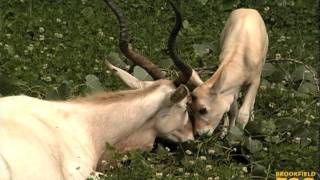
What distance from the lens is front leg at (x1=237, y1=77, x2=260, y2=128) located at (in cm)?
995

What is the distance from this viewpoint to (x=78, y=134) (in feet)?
25.6

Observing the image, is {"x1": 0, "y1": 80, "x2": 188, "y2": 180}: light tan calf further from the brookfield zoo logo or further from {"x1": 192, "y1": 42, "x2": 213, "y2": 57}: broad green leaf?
{"x1": 192, "y1": 42, "x2": 213, "y2": 57}: broad green leaf

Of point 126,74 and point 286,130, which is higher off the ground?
point 126,74

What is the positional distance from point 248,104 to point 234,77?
36 centimetres

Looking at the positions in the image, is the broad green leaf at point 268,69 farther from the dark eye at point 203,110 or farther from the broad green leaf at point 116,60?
the dark eye at point 203,110

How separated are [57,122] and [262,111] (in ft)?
11.4

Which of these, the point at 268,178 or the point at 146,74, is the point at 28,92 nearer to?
the point at 146,74

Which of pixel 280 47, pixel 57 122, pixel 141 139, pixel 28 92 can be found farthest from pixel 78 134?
pixel 280 47

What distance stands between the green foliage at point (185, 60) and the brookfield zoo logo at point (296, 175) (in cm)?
7

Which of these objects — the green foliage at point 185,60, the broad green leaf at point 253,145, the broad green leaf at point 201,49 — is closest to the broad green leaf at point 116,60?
the green foliage at point 185,60

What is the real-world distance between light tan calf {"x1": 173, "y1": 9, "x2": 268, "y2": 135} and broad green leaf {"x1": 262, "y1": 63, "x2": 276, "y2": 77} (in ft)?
1.83

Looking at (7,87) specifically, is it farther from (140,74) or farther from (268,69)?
(268,69)

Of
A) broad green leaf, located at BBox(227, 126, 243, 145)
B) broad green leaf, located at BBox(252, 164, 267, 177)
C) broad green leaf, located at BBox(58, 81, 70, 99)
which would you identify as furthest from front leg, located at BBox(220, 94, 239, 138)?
broad green leaf, located at BBox(58, 81, 70, 99)

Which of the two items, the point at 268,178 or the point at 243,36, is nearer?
the point at 268,178
